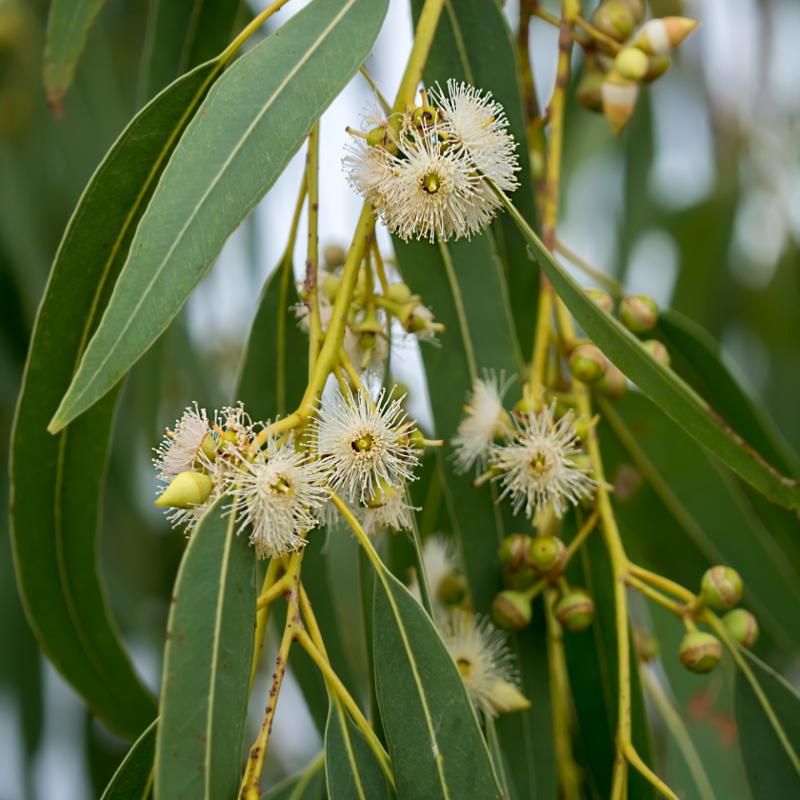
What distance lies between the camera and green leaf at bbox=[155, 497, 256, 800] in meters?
0.73

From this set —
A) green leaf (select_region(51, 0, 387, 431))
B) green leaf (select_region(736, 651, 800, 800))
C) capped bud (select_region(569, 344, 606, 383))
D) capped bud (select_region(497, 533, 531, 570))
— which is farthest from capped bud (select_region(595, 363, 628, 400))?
green leaf (select_region(51, 0, 387, 431))

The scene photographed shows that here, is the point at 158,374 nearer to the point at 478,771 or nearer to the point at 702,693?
the point at 702,693

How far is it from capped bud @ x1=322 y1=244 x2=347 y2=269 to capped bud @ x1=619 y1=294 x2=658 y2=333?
0.29m

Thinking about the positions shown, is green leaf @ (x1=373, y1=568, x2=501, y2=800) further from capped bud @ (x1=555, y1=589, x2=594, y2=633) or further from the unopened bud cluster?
the unopened bud cluster

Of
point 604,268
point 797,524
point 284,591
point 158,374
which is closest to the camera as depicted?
point 284,591

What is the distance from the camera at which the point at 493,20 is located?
3.92 feet

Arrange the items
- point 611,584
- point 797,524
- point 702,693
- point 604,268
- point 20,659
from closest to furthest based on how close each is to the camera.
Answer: point 611,584 → point 702,693 → point 797,524 → point 20,659 → point 604,268

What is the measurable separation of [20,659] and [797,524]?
1.32 m

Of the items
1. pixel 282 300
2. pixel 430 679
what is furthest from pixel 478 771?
pixel 282 300

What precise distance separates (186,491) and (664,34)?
669mm

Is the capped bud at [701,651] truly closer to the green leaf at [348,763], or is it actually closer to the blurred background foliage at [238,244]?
the green leaf at [348,763]

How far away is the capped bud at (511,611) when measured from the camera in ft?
3.48

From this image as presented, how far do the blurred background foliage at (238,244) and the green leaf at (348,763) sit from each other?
863 mm

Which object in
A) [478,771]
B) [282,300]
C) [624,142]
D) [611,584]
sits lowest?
[478,771]
